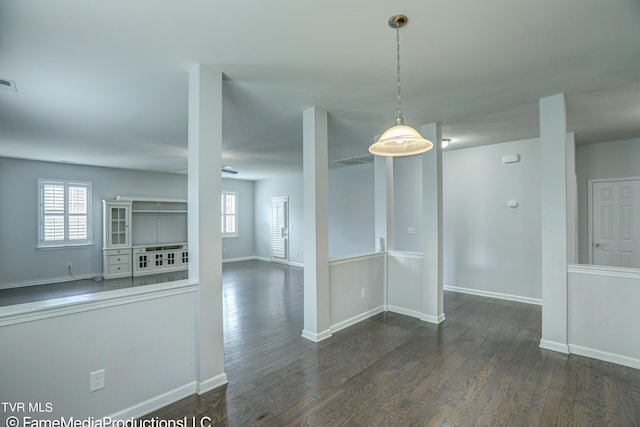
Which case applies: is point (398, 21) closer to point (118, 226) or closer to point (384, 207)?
point (384, 207)

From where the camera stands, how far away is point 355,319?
4.20 meters

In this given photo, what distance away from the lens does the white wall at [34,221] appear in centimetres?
634

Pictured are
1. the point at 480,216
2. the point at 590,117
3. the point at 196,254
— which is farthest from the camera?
the point at 480,216

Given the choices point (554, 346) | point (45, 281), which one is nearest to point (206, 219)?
point (554, 346)

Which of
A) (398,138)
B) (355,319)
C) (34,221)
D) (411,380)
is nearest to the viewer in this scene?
(398,138)

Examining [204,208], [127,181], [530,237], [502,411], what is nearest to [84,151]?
[127,181]

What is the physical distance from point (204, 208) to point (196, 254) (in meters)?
0.38

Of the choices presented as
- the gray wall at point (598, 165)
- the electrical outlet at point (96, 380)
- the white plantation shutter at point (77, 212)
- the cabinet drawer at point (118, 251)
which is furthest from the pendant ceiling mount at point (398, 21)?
the white plantation shutter at point (77, 212)

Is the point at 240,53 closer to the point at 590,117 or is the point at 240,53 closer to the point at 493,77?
the point at 493,77

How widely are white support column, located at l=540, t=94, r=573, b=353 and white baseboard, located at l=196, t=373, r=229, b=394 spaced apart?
3.33 meters

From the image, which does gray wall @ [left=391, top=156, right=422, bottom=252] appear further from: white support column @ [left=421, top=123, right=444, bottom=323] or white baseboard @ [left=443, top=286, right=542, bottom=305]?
white support column @ [left=421, top=123, right=444, bottom=323]

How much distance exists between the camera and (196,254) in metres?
2.54

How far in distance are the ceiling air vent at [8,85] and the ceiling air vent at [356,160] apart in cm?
511

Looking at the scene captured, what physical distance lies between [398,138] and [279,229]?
7.54m
